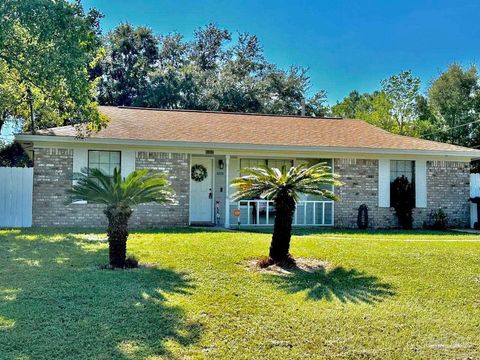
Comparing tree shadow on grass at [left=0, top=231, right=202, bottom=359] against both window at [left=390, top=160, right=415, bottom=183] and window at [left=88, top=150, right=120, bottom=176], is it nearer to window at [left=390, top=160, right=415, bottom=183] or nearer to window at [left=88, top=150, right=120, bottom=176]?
window at [left=88, top=150, right=120, bottom=176]

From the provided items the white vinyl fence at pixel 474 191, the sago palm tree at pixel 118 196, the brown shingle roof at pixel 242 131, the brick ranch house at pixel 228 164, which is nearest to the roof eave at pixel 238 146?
the brick ranch house at pixel 228 164

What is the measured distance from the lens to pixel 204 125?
16.1m

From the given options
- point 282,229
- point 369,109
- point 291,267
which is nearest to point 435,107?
point 369,109

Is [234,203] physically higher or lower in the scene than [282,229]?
higher

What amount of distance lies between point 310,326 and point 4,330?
353 cm

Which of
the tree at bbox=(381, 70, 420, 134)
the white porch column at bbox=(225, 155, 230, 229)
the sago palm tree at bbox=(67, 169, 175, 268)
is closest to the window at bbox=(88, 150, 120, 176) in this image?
the white porch column at bbox=(225, 155, 230, 229)

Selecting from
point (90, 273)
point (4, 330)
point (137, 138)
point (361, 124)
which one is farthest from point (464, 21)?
point (4, 330)

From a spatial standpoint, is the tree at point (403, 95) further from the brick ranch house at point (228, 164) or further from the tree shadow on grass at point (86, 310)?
the tree shadow on grass at point (86, 310)

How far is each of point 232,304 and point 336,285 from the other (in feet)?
6.42

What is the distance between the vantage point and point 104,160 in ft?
43.8

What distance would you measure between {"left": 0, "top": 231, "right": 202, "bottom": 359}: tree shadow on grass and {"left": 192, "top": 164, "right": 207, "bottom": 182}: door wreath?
265 inches

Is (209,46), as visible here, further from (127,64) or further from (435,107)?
(435,107)

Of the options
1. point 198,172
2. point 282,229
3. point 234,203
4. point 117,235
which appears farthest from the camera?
point 198,172

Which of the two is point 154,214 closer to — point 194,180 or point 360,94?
point 194,180
